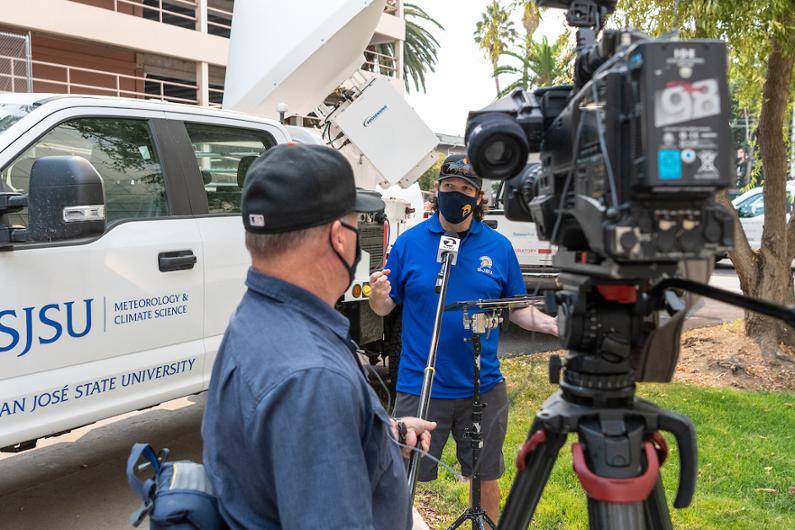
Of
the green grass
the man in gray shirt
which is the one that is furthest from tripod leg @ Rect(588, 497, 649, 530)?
the green grass

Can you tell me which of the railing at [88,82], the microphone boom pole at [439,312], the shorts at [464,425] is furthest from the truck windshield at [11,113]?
the railing at [88,82]

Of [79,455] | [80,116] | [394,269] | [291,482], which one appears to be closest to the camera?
[291,482]

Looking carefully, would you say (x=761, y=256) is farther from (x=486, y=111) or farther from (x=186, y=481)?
(x=186, y=481)

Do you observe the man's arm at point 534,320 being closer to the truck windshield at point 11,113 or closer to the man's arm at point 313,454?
the man's arm at point 313,454

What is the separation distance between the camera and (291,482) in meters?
1.25

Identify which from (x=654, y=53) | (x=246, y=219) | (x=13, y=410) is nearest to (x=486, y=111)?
(x=654, y=53)

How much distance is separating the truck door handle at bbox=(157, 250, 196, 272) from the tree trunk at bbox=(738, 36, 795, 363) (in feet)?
16.9

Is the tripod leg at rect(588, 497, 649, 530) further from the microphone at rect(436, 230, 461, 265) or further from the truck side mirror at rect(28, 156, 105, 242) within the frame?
the truck side mirror at rect(28, 156, 105, 242)

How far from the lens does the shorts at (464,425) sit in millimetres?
3219

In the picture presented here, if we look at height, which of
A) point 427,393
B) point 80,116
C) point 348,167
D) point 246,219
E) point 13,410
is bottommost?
point 13,410

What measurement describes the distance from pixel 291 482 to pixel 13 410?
2602mm

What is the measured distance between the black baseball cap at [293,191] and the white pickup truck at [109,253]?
1.98 m

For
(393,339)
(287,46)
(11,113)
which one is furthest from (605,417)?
(287,46)

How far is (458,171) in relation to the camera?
128 inches
